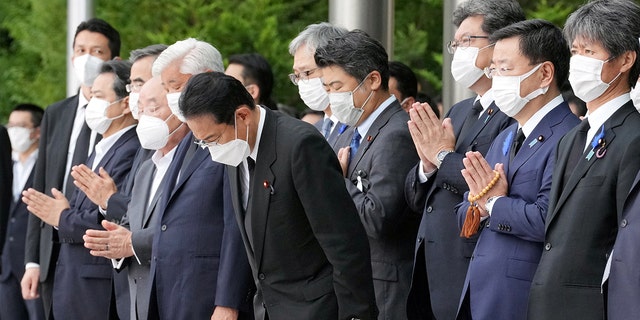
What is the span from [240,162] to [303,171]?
382 millimetres

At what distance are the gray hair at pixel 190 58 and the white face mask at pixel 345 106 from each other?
65 centimetres

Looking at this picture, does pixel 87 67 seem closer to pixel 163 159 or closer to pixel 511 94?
pixel 163 159

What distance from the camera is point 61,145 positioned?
8.30 meters

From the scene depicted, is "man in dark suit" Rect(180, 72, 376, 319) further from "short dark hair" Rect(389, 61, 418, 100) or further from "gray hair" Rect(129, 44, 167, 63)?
"short dark hair" Rect(389, 61, 418, 100)

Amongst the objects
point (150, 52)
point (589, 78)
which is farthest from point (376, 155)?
point (150, 52)

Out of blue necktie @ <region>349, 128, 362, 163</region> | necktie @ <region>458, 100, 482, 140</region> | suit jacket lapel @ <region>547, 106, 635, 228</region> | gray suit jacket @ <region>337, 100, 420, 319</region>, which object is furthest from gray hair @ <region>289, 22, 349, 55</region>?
suit jacket lapel @ <region>547, 106, 635, 228</region>

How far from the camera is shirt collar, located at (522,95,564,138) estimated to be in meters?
5.59

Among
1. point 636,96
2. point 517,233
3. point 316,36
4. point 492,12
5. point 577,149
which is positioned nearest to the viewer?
point 636,96

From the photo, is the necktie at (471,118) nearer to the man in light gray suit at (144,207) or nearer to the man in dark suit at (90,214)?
the man in light gray suit at (144,207)

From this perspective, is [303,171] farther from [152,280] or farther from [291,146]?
[152,280]

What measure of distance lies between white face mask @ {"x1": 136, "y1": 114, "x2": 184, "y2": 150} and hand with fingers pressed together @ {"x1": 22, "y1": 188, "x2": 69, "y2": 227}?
112 centimetres

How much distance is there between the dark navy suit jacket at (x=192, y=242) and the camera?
617 cm

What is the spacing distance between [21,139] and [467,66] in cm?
548

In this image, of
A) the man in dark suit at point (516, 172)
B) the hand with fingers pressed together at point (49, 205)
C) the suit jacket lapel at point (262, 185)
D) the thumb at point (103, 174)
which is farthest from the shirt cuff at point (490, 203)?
the hand with fingers pressed together at point (49, 205)
